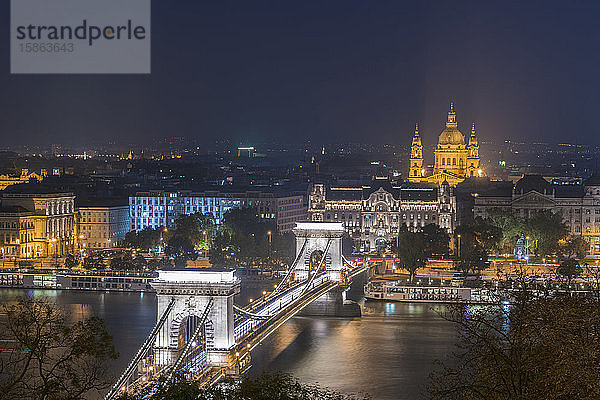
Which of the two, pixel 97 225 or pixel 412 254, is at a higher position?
pixel 97 225

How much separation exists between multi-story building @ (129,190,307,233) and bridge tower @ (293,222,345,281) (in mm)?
14888

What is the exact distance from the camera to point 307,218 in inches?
1741

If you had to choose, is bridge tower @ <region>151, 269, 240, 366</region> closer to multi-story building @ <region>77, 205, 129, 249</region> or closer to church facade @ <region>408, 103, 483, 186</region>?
multi-story building @ <region>77, 205, 129, 249</region>

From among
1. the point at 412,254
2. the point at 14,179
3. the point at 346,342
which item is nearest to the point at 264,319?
the point at 346,342

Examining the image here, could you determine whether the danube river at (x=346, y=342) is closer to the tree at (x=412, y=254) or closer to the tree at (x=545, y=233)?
the tree at (x=412, y=254)

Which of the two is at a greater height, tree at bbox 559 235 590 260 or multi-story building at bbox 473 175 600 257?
multi-story building at bbox 473 175 600 257

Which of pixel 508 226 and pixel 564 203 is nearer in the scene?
pixel 508 226

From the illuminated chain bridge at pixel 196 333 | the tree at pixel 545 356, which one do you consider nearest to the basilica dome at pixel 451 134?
the illuminated chain bridge at pixel 196 333

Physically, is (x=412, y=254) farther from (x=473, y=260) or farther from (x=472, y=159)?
(x=472, y=159)

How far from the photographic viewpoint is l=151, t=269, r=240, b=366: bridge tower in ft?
55.6

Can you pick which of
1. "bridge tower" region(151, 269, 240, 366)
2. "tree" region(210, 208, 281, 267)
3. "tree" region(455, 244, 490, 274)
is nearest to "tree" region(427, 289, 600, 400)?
"bridge tower" region(151, 269, 240, 366)

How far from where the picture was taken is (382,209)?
136ft

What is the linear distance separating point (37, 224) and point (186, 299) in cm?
2352

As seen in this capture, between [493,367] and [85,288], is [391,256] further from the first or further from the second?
[493,367]
